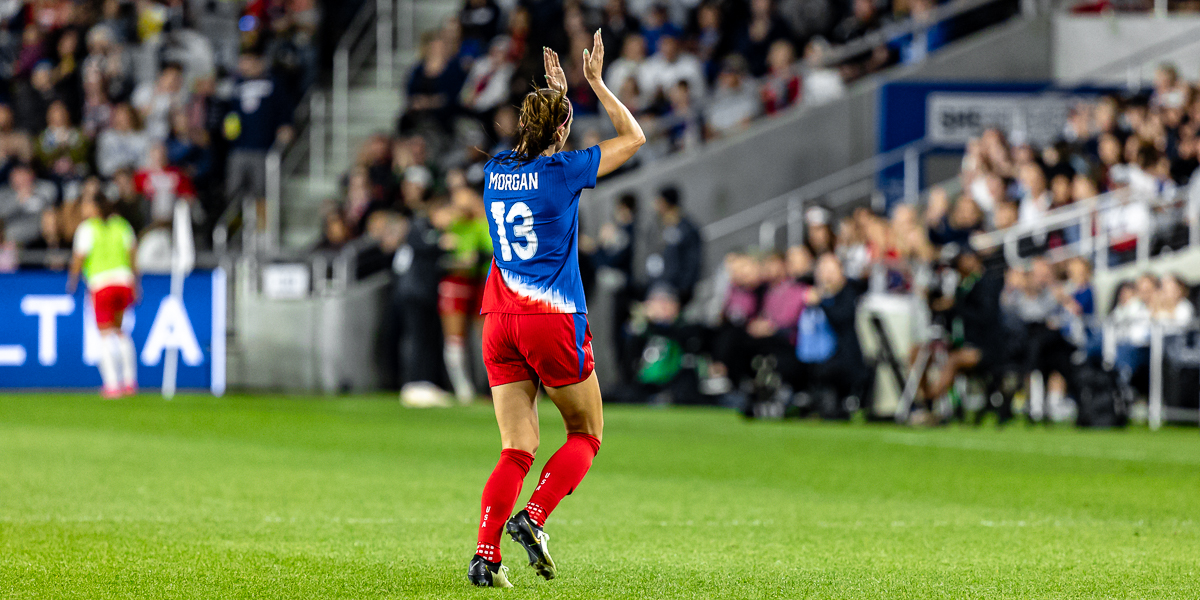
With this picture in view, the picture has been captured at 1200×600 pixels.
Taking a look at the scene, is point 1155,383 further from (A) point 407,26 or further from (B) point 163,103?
(B) point 163,103

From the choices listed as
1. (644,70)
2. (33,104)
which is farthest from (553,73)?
(33,104)

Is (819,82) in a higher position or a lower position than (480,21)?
lower

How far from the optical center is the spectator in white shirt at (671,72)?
73.4 ft

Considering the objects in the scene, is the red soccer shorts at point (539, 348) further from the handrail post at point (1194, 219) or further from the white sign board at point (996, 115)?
the white sign board at point (996, 115)

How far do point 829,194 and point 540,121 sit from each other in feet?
52.9

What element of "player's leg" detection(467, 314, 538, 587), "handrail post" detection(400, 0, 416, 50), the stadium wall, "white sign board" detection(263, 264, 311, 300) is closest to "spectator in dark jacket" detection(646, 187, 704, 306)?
"white sign board" detection(263, 264, 311, 300)

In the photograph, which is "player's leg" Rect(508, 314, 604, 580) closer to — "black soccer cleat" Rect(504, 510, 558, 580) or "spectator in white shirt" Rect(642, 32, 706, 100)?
"black soccer cleat" Rect(504, 510, 558, 580)

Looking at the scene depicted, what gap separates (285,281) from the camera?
2077 centimetres

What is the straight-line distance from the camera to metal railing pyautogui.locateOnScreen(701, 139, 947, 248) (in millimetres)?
21516

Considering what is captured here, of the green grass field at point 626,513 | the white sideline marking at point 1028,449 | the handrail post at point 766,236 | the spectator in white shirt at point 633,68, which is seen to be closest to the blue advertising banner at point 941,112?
the handrail post at point 766,236

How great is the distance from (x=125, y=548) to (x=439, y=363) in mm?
13194

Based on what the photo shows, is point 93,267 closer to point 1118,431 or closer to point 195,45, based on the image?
point 195,45

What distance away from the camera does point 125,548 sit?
7.00 metres

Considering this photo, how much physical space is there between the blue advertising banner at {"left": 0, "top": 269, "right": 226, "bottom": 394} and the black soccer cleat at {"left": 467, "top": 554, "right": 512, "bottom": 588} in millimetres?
14546
